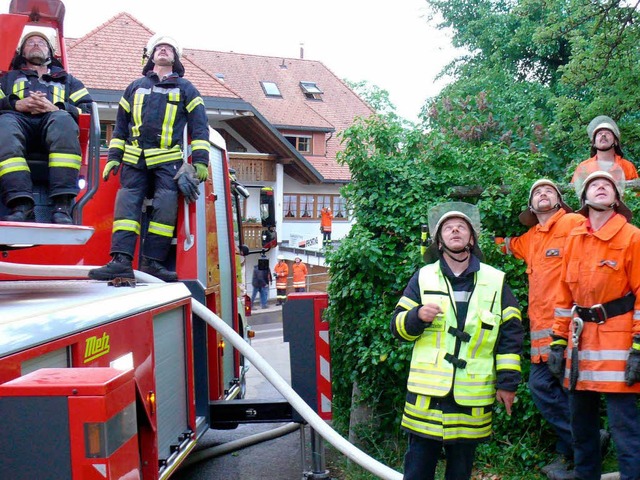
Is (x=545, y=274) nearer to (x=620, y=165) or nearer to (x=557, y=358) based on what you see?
(x=557, y=358)

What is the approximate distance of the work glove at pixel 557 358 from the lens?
14.1 ft

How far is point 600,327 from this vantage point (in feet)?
13.3

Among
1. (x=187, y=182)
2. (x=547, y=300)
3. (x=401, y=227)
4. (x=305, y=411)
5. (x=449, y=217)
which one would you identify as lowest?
(x=305, y=411)

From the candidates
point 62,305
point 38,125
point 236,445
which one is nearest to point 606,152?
point 236,445

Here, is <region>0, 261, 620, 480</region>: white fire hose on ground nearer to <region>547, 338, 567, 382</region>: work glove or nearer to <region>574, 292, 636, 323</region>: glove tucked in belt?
<region>547, 338, 567, 382</region>: work glove

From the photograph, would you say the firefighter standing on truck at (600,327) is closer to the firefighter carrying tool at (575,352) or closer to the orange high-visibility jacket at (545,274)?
the firefighter carrying tool at (575,352)

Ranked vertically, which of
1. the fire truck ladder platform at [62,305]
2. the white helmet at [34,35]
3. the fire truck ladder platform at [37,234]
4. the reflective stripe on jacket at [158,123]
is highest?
the white helmet at [34,35]

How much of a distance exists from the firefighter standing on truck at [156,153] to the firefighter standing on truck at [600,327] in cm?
253

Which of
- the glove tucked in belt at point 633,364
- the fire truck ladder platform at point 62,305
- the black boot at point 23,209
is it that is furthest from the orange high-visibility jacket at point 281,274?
the glove tucked in belt at point 633,364

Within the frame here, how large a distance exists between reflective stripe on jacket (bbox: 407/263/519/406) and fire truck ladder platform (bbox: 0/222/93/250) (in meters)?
1.82

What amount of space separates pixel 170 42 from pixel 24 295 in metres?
2.67

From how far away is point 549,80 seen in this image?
16406mm

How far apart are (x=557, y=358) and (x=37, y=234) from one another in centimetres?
290

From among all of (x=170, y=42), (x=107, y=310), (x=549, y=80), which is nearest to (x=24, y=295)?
(x=107, y=310)
